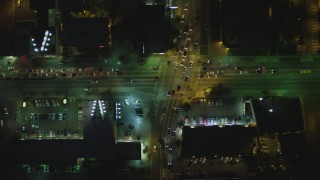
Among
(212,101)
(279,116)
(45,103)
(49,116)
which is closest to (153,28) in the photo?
(212,101)

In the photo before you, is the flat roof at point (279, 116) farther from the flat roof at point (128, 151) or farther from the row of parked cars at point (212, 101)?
the flat roof at point (128, 151)

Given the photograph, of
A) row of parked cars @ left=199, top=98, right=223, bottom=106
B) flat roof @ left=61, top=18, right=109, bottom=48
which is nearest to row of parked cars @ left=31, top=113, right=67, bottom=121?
flat roof @ left=61, top=18, right=109, bottom=48

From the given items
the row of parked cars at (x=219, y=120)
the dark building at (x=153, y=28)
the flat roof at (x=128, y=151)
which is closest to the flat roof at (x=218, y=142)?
the row of parked cars at (x=219, y=120)

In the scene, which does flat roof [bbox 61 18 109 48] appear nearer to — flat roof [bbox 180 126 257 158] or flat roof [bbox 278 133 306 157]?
flat roof [bbox 180 126 257 158]

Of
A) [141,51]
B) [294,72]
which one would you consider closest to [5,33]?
[141,51]

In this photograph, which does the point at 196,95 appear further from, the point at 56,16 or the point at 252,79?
the point at 56,16

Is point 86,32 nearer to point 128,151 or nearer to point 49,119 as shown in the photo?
point 49,119
